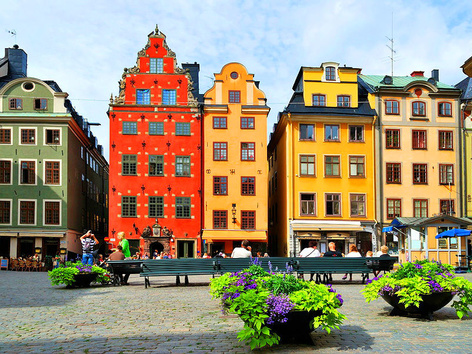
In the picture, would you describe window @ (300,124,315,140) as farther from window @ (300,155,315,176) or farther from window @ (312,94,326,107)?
window @ (312,94,326,107)

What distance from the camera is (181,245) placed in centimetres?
4331

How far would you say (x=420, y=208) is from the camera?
44094mm

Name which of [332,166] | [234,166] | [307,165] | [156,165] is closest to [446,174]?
[332,166]

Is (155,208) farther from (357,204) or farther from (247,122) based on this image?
(357,204)

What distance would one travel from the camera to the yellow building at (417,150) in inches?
1732

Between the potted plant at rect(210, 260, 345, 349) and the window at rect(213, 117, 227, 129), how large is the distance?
3529 cm

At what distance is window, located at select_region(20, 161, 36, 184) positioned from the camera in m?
44.1

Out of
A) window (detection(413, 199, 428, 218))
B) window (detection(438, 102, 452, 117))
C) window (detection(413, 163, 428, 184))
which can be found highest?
window (detection(438, 102, 452, 117))

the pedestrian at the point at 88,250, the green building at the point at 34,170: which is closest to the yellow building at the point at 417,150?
the green building at the point at 34,170

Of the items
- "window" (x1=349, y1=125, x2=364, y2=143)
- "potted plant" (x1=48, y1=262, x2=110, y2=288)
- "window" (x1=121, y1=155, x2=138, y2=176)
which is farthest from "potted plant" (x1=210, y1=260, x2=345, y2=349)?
"window" (x1=349, y1=125, x2=364, y2=143)

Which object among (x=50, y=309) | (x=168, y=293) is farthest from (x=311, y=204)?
(x=50, y=309)

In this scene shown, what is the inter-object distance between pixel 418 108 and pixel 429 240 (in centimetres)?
1121

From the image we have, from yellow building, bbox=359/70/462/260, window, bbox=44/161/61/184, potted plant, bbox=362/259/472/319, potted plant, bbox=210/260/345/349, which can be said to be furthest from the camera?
window, bbox=44/161/61/184

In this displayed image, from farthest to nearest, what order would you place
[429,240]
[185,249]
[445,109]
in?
[445,109] → [185,249] → [429,240]
